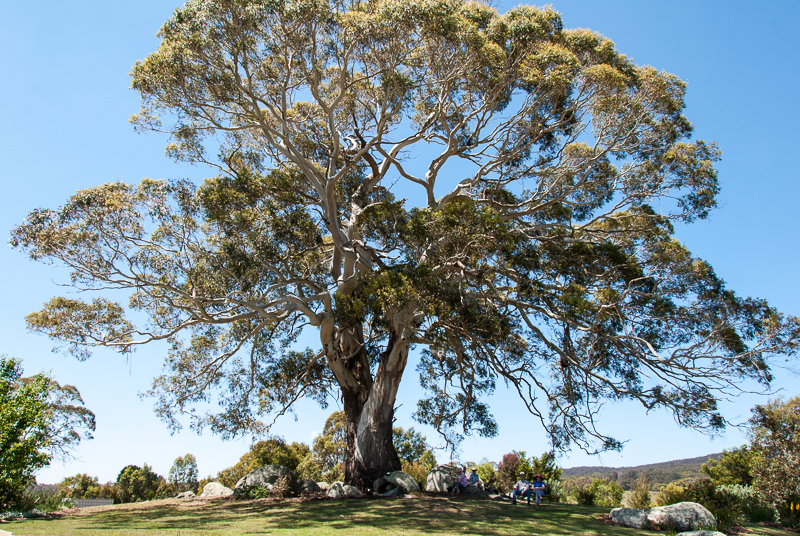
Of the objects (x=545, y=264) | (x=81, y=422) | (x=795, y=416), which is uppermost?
(x=545, y=264)

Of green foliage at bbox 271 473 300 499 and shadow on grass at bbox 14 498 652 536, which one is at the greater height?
green foliage at bbox 271 473 300 499

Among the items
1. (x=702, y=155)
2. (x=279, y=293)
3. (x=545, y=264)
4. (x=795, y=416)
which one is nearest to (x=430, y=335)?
(x=545, y=264)

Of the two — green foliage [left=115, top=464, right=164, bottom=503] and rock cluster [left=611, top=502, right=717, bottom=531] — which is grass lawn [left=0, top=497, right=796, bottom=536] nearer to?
rock cluster [left=611, top=502, right=717, bottom=531]

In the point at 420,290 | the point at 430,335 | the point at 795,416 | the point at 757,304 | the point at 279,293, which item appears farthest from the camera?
the point at 279,293

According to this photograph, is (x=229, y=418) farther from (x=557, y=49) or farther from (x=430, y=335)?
(x=557, y=49)

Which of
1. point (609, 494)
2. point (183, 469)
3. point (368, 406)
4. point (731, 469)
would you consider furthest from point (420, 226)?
point (183, 469)

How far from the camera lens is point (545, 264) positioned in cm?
1441

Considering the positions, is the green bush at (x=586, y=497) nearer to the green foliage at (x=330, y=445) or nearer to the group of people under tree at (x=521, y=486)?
the group of people under tree at (x=521, y=486)

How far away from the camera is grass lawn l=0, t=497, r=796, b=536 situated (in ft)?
30.3

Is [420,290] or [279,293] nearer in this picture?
[420,290]

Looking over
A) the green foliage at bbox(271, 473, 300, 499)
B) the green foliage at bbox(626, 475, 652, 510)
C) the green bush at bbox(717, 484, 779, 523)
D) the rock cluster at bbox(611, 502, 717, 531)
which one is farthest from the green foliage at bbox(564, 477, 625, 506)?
the green foliage at bbox(271, 473, 300, 499)

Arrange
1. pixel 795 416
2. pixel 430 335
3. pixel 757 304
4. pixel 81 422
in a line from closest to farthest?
pixel 430 335, pixel 757 304, pixel 795 416, pixel 81 422

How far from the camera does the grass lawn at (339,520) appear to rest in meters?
9.23

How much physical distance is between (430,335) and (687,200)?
27.0 ft
